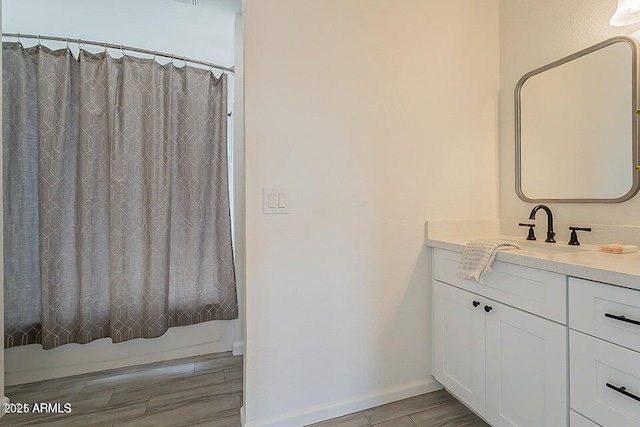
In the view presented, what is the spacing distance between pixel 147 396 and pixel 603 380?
213cm

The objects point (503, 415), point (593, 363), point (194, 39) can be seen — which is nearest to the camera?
point (593, 363)

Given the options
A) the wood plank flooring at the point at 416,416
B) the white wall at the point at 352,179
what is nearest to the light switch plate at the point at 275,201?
the white wall at the point at 352,179

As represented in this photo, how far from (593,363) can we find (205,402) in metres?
1.79

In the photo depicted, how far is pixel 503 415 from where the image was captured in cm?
131

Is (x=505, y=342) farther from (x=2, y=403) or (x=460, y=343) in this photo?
(x=2, y=403)

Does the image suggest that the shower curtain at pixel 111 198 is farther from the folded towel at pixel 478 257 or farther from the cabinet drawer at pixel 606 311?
the cabinet drawer at pixel 606 311

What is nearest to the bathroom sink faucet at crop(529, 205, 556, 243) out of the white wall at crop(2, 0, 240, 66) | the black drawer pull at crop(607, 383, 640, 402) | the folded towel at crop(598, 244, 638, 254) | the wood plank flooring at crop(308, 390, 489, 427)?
the folded towel at crop(598, 244, 638, 254)

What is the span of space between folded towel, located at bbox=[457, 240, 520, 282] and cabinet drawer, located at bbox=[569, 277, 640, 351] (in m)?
0.31

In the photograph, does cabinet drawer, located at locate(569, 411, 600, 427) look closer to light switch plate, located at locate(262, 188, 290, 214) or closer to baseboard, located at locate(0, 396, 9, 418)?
light switch plate, located at locate(262, 188, 290, 214)

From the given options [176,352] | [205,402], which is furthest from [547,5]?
[176,352]

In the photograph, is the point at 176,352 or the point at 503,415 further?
the point at 176,352

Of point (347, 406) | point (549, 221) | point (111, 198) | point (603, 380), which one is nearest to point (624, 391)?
point (603, 380)

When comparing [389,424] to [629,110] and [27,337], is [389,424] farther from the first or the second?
[27,337]

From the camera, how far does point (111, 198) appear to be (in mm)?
1935
